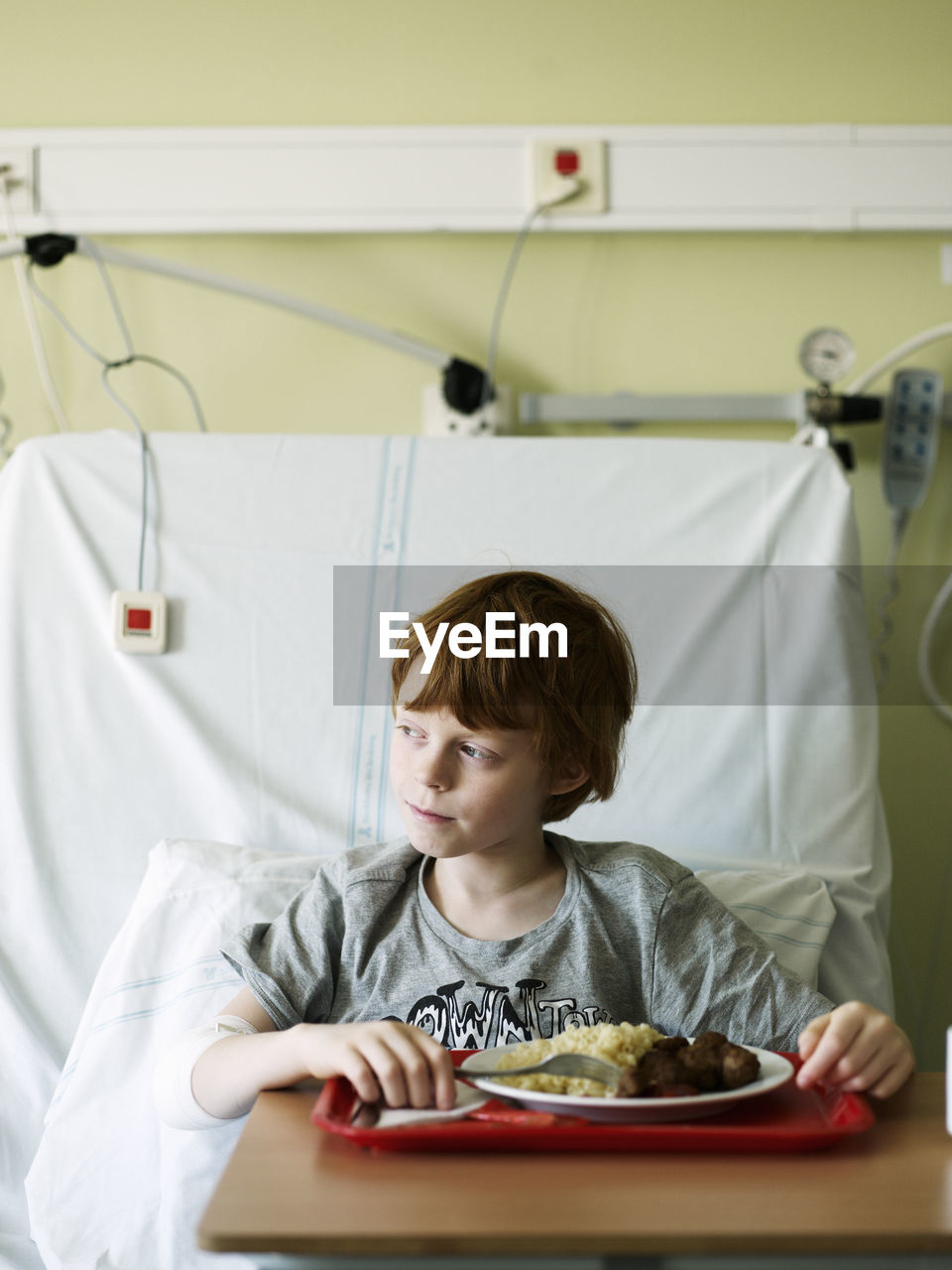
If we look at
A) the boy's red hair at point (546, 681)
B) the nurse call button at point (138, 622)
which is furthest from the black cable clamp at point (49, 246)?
the boy's red hair at point (546, 681)

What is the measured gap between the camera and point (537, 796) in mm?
1057

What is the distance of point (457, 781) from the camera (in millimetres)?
995

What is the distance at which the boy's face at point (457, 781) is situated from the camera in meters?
0.98

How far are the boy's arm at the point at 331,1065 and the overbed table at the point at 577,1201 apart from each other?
5 centimetres

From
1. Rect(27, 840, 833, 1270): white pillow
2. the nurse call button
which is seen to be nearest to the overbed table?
Rect(27, 840, 833, 1270): white pillow

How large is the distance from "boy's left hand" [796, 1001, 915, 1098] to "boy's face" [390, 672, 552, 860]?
313 millimetres

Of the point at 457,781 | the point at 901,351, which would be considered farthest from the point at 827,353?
the point at 457,781

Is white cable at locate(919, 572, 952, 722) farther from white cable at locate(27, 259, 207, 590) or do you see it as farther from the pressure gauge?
white cable at locate(27, 259, 207, 590)

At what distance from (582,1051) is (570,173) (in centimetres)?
136

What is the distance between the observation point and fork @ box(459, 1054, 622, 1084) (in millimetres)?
753

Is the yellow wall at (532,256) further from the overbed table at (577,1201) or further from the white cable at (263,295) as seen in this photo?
the overbed table at (577,1201)

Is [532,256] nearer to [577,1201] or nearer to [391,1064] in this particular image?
[391,1064]

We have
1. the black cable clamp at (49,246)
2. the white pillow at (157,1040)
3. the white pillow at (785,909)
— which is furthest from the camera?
the black cable clamp at (49,246)

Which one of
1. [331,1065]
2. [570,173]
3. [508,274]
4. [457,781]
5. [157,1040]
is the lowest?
[157,1040]
